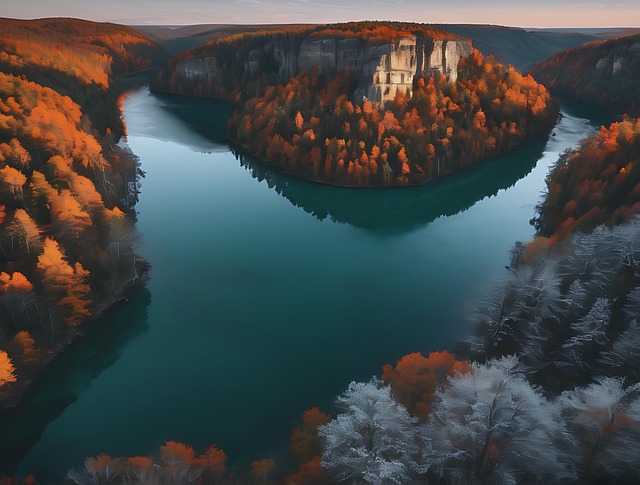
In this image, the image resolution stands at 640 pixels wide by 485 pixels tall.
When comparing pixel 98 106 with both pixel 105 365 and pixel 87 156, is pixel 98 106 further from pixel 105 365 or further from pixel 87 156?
pixel 105 365

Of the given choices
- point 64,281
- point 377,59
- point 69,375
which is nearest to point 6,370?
point 69,375

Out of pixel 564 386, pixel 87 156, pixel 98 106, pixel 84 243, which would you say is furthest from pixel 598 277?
pixel 98 106

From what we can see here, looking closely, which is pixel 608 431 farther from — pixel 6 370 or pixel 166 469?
pixel 6 370

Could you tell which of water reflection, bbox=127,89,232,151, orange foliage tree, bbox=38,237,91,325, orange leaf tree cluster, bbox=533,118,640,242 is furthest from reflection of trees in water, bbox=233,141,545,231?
orange foliage tree, bbox=38,237,91,325

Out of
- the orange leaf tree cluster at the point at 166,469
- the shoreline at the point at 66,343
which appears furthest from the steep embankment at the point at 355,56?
the orange leaf tree cluster at the point at 166,469

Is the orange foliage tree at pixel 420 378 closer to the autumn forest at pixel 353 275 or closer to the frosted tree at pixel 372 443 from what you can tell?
the autumn forest at pixel 353 275

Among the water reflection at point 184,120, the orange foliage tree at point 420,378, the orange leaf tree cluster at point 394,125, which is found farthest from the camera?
the water reflection at point 184,120
